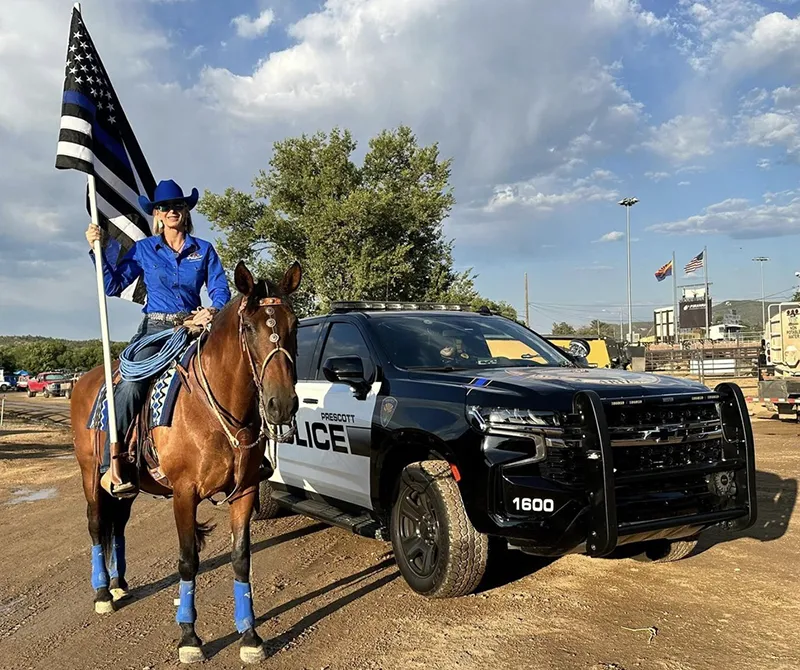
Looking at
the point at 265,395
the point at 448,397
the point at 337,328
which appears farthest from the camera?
the point at 337,328

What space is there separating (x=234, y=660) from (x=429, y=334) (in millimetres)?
2875

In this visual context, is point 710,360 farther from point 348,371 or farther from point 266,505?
point 348,371

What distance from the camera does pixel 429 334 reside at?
5734 mm

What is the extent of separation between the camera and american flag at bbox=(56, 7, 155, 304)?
4742 millimetres

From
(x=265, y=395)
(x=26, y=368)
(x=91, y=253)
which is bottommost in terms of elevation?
(x=26, y=368)

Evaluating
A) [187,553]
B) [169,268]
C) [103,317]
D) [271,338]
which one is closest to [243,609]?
[187,553]

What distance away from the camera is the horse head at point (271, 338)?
3.40m

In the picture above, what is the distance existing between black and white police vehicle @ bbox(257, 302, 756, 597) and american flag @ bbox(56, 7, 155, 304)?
180cm

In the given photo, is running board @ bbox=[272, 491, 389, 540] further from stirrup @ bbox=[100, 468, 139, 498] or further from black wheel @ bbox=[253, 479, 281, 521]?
stirrup @ bbox=[100, 468, 139, 498]

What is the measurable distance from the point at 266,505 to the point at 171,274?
10.8 ft

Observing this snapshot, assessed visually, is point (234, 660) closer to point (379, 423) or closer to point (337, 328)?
point (379, 423)

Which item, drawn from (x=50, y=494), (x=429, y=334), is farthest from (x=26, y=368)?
(x=429, y=334)

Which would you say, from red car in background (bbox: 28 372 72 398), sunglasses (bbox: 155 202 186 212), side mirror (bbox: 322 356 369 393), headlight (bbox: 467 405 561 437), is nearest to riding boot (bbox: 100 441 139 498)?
side mirror (bbox: 322 356 369 393)

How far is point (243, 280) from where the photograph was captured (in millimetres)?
3592
